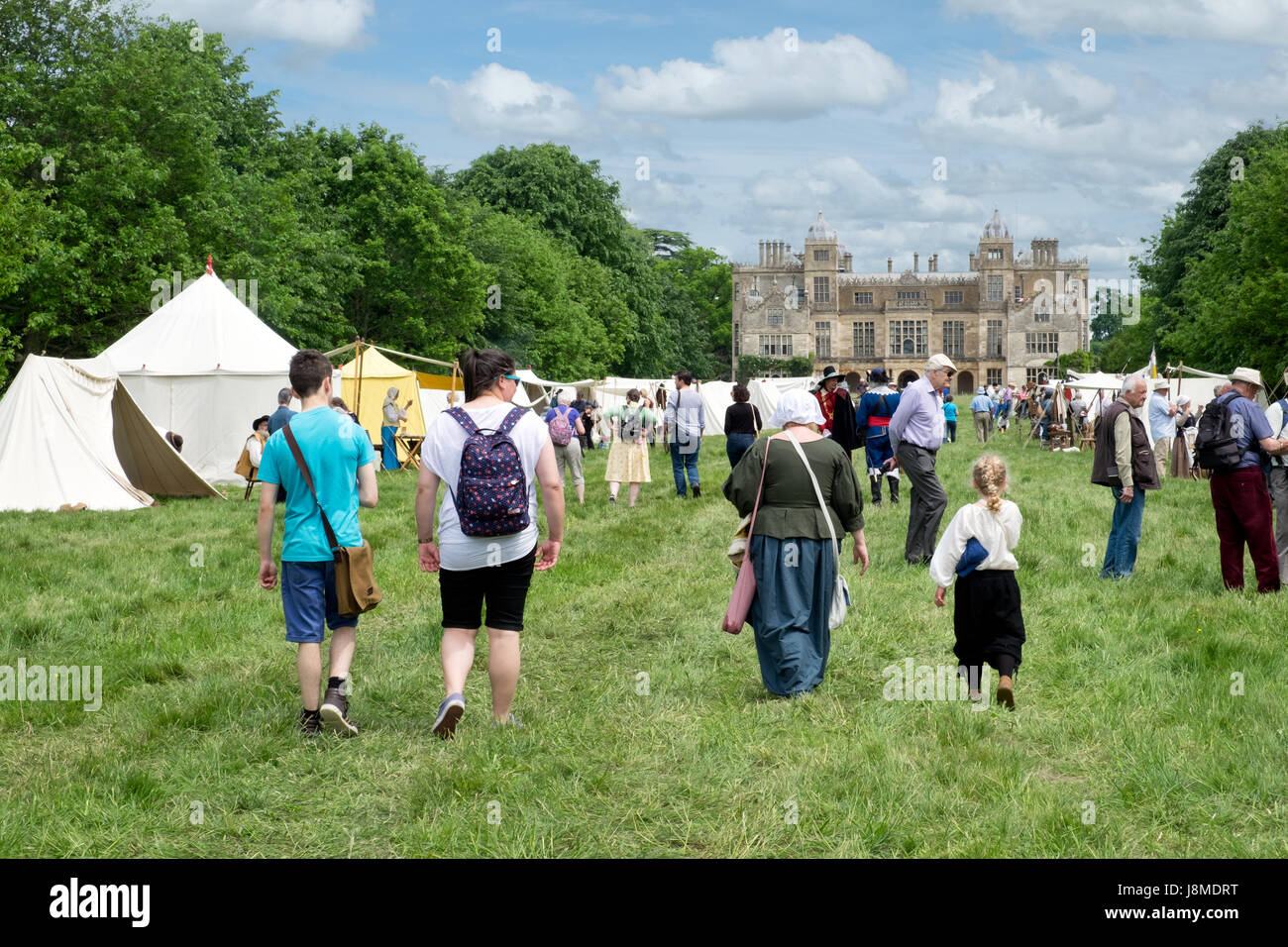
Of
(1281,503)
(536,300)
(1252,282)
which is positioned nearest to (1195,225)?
(1252,282)

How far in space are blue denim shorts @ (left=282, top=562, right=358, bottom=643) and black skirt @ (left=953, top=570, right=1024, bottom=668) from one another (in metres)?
2.97

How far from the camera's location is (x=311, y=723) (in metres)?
5.68

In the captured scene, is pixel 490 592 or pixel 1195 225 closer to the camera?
pixel 490 592

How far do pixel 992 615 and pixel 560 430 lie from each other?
30.4 ft

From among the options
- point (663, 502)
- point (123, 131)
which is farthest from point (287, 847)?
point (123, 131)

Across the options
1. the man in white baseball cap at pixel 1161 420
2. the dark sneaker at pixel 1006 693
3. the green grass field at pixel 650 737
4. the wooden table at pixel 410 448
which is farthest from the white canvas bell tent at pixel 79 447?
the man in white baseball cap at pixel 1161 420

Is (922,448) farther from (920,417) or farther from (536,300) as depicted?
(536,300)

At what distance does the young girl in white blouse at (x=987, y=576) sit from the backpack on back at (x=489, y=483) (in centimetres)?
215

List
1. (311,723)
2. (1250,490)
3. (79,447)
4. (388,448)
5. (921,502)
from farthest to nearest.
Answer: (388,448), (79,447), (921,502), (1250,490), (311,723)

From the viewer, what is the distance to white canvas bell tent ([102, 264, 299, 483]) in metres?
21.1

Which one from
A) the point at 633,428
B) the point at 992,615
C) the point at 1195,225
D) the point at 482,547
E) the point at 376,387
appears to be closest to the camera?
the point at 482,547

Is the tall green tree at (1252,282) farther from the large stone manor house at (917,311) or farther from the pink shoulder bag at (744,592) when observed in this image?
the large stone manor house at (917,311)

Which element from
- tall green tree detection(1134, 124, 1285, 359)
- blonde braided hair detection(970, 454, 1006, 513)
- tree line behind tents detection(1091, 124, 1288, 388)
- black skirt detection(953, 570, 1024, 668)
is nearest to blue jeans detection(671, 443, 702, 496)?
blonde braided hair detection(970, 454, 1006, 513)

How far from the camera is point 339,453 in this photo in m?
5.53
